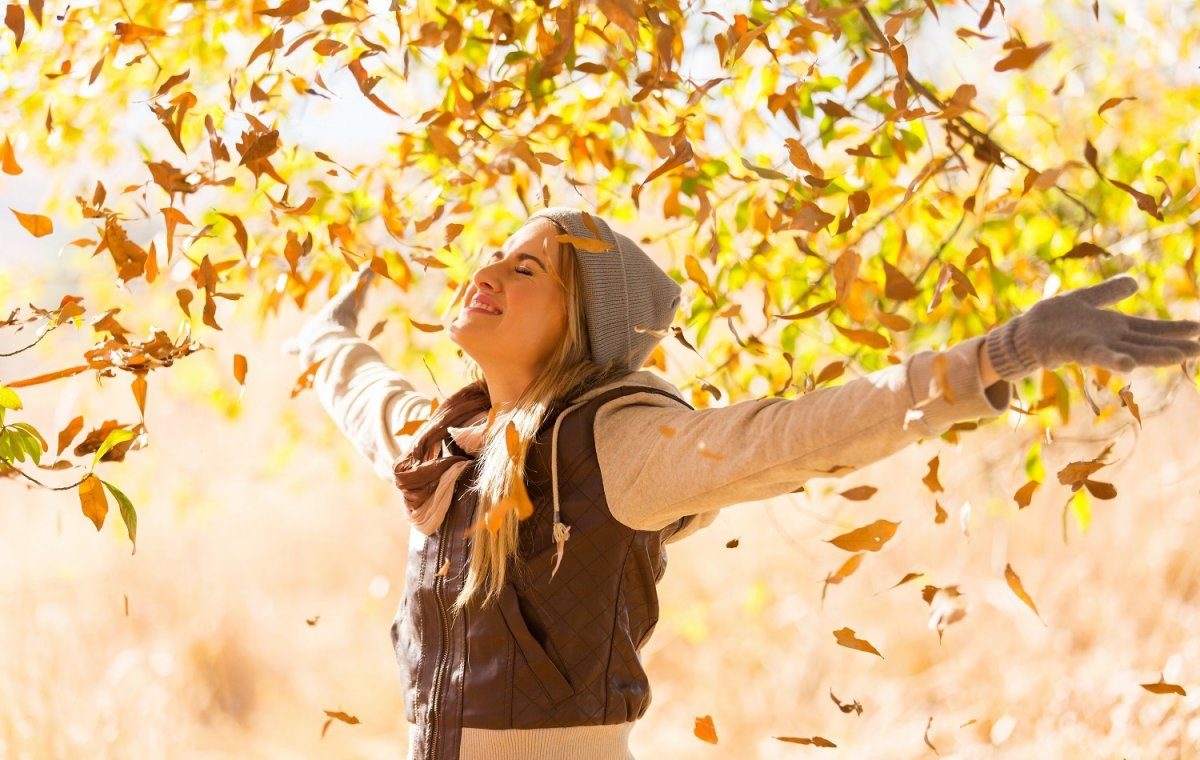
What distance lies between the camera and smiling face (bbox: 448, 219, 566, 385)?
154cm

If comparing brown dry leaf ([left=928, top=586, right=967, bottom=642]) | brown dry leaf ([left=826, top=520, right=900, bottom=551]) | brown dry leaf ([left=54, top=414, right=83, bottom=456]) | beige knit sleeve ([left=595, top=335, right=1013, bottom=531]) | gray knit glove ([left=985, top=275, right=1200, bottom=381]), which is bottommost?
brown dry leaf ([left=928, top=586, right=967, bottom=642])

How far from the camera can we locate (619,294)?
1568 millimetres

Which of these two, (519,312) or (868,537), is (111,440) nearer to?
(519,312)

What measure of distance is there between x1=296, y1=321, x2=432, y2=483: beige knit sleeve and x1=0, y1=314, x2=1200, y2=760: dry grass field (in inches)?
47.0

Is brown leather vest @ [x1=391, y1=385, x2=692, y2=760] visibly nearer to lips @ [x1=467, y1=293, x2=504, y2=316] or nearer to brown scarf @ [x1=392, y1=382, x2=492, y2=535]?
brown scarf @ [x1=392, y1=382, x2=492, y2=535]

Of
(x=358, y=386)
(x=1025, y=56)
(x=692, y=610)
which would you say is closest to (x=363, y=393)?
(x=358, y=386)

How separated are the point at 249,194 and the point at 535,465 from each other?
1497 millimetres

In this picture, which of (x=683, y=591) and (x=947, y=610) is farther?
(x=683, y=591)

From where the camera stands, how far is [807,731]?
3752 millimetres

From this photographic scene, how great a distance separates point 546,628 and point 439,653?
151 mm

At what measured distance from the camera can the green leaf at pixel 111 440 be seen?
3.82 feet

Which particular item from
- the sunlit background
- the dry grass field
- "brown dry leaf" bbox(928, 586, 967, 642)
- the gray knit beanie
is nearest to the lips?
the gray knit beanie

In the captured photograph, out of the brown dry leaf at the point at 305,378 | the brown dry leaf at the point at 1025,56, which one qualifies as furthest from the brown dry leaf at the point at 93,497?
the brown dry leaf at the point at 1025,56

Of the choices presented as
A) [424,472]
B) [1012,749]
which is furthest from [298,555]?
[424,472]
